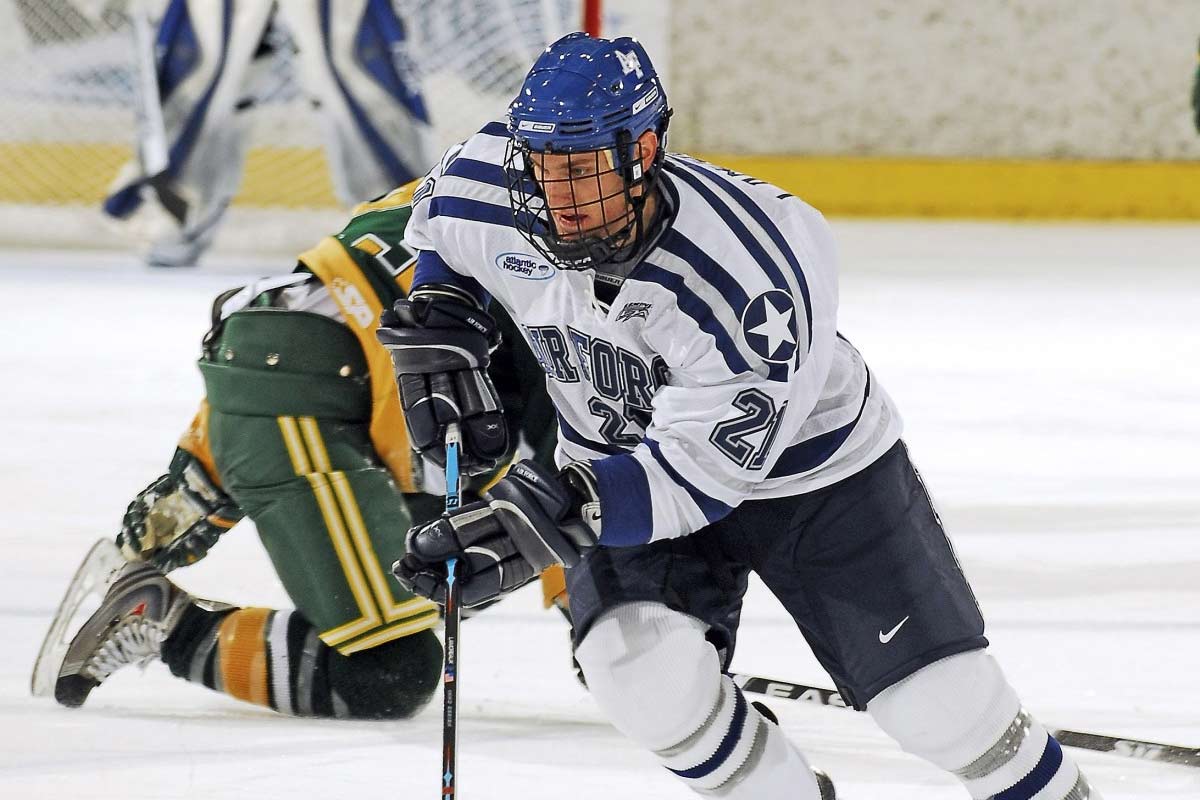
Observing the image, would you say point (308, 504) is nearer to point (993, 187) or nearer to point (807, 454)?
point (807, 454)

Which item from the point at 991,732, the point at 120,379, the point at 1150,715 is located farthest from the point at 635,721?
the point at 120,379

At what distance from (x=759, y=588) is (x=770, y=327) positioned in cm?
140

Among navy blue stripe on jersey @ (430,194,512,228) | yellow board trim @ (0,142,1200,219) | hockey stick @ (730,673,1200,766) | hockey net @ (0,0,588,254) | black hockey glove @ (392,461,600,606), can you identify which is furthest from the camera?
yellow board trim @ (0,142,1200,219)

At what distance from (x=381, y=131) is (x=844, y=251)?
6.21ft

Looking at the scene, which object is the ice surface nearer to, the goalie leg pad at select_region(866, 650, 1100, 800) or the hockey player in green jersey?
the hockey player in green jersey

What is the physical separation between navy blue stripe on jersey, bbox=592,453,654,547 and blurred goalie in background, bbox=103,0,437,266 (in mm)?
4675

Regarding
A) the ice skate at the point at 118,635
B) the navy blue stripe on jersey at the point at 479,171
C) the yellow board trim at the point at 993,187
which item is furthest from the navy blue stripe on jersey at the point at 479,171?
the yellow board trim at the point at 993,187

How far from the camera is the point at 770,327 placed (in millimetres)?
1590

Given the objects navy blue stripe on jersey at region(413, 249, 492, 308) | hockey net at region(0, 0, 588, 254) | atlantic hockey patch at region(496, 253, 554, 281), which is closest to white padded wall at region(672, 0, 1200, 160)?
hockey net at region(0, 0, 588, 254)

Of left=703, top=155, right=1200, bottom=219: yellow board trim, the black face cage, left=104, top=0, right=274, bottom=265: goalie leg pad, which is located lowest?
left=703, top=155, right=1200, bottom=219: yellow board trim

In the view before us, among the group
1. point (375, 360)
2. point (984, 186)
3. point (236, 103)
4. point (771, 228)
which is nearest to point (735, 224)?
point (771, 228)

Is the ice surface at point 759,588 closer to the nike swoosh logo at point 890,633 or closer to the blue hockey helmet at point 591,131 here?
the nike swoosh logo at point 890,633

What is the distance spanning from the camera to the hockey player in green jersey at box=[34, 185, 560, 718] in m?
2.26

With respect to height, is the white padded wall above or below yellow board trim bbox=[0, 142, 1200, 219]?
above
